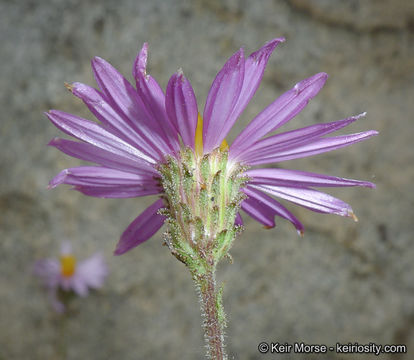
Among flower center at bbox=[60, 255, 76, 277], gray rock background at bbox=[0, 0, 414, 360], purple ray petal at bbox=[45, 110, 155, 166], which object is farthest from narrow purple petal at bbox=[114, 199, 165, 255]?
flower center at bbox=[60, 255, 76, 277]

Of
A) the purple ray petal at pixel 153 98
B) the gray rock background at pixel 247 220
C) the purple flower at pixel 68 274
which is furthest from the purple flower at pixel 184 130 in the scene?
the purple flower at pixel 68 274

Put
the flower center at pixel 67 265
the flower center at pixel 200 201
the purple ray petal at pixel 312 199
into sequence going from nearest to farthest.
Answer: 1. the flower center at pixel 200 201
2. the purple ray petal at pixel 312 199
3. the flower center at pixel 67 265

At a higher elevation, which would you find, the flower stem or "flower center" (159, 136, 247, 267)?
"flower center" (159, 136, 247, 267)

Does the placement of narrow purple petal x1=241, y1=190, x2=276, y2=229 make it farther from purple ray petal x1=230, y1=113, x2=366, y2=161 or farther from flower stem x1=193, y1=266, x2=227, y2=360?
flower stem x1=193, y1=266, x2=227, y2=360

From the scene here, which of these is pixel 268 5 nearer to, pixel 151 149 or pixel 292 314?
pixel 292 314

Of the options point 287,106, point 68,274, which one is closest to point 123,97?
point 287,106

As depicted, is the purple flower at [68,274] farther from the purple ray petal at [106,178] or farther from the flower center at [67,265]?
the purple ray petal at [106,178]

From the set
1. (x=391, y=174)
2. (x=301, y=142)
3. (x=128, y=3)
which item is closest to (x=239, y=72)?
(x=301, y=142)

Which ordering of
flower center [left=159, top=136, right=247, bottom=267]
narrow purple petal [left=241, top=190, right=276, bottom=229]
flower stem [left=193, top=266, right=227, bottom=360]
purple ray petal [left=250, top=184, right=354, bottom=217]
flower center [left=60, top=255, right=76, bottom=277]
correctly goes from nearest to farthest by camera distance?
flower stem [left=193, top=266, right=227, bottom=360] < flower center [left=159, top=136, right=247, bottom=267] < purple ray petal [left=250, top=184, right=354, bottom=217] < narrow purple petal [left=241, top=190, right=276, bottom=229] < flower center [left=60, top=255, right=76, bottom=277]
